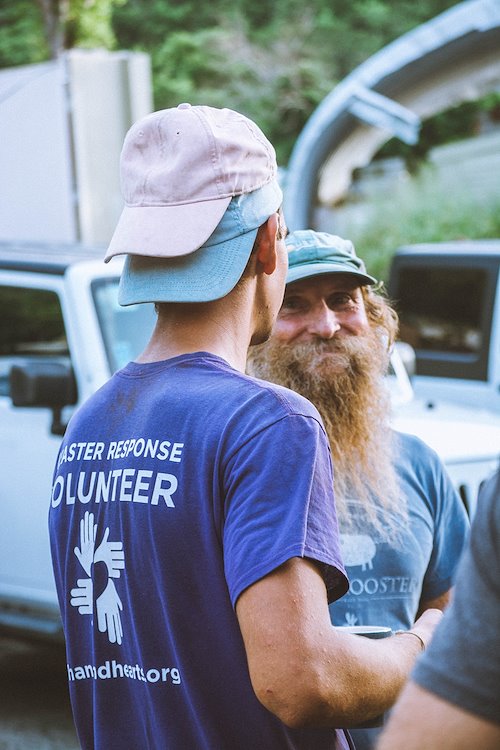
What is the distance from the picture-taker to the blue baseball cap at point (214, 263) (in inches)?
69.2

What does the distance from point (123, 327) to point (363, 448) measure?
2896mm

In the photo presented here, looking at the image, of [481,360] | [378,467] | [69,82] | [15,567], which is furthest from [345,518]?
[69,82]

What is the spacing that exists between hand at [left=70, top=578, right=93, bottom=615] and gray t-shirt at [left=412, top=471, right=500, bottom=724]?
0.80m

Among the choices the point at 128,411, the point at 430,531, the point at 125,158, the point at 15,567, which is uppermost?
the point at 125,158

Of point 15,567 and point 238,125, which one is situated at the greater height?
point 238,125

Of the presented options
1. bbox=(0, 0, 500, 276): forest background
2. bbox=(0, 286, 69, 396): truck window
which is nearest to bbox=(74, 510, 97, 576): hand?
bbox=(0, 286, 69, 396): truck window

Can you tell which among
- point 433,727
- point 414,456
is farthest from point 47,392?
point 433,727

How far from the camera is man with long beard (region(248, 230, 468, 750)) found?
8.00ft

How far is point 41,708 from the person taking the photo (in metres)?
5.71

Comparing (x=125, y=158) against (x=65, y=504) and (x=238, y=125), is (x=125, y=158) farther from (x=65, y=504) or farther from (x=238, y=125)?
(x=65, y=504)

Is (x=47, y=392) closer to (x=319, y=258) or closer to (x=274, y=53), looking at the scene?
(x=319, y=258)

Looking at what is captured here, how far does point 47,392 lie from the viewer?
5.07 m

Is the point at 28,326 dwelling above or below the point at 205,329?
below

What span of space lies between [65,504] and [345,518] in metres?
0.80
